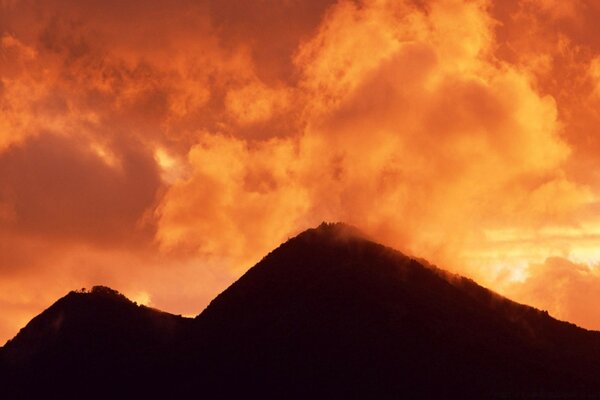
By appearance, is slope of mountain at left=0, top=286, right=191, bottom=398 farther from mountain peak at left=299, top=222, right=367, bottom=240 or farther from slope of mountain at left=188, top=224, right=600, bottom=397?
mountain peak at left=299, top=222, right=367, bottom=240

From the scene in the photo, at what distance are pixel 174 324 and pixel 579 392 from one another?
224ft

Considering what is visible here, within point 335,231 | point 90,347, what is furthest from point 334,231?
point 90,347

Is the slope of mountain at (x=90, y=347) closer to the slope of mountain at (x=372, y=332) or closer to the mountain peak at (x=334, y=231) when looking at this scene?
the slope of mountain at (x=372, y=332)

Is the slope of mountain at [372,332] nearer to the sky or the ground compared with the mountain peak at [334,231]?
nearer to the ground

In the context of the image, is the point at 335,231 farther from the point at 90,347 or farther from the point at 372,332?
the point at 90,347

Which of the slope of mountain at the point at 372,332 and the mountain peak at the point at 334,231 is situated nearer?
the slope of mountain at the point at 372,332

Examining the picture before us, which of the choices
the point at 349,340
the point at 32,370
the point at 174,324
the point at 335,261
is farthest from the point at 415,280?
the point at 32,370

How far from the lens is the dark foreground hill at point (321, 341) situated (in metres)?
114

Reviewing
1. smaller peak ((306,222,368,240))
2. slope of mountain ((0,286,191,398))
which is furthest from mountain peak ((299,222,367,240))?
slope of mountain ((0,286,191,398))

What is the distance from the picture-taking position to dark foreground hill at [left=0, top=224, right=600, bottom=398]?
114m

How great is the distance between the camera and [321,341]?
11938 cm

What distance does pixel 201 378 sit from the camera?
118812mm

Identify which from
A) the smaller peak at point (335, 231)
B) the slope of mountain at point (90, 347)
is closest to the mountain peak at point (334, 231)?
the smaller peak at point (335, 231)

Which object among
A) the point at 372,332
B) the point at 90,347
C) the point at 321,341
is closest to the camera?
the point at 321,341
